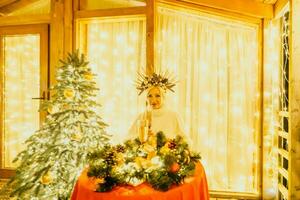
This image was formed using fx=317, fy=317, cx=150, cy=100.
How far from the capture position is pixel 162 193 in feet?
6.21

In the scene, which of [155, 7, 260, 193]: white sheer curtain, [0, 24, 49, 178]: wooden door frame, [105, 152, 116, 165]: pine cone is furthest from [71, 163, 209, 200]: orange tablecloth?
[0, 24, 49, 178]: wooden door frame

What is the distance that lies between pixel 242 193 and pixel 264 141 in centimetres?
71

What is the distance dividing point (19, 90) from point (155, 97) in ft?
8.21

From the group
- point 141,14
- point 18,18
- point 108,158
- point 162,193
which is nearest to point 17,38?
point 18,18

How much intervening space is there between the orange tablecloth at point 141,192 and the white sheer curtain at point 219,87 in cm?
185

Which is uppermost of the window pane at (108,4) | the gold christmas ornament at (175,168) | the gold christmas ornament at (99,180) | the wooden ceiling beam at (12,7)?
the wooden ceiling beam at (12,7)

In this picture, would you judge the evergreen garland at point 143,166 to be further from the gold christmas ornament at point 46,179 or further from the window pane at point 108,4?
the window pane at point 108,4

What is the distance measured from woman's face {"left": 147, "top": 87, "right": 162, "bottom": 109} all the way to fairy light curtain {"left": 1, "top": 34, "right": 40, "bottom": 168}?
2.15m

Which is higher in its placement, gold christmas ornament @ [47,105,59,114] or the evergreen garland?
gold christmas ornament @ [47,105,59,114]

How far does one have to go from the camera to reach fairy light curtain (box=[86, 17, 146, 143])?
402 centimetres

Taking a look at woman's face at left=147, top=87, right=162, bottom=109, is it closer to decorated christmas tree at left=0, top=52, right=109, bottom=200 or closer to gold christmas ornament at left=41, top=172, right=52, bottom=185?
decorated christmas tree at left=0, top=52, right=109, bottom=200

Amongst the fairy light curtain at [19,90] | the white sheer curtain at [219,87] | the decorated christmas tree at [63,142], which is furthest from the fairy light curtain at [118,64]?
the fairy light curtain at [19,90]

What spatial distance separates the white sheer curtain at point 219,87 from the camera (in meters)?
3.93

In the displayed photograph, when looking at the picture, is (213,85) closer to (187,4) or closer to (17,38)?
(187,4)
